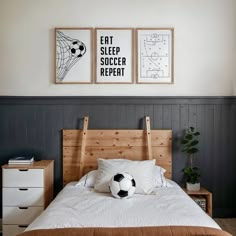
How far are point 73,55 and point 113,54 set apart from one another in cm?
45

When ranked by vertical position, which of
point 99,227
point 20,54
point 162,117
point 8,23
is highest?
point 8,23

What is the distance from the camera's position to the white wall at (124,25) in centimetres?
379

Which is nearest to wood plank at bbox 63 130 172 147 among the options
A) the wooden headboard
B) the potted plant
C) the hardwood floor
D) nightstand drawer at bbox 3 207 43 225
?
the wooden headboard

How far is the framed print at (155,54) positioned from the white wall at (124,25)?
0.08m

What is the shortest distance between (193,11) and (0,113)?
2489 millimetres

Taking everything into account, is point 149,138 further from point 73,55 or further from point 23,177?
point 23,177

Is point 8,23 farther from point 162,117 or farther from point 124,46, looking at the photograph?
point 162,117

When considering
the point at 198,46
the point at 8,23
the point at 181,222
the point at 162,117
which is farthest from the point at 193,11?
the point at 181,222

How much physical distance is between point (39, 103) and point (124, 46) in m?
1.16

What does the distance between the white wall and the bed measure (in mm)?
523

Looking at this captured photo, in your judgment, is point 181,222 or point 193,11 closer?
point 181,222

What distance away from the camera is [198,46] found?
380 centimetres

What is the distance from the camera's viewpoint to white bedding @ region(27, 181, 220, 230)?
2.30 m

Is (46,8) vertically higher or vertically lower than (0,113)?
higher
